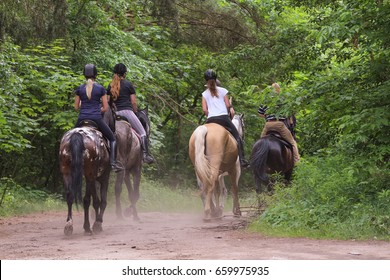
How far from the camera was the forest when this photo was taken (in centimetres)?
1169

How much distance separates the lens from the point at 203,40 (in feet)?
90.8

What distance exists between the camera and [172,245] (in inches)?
404

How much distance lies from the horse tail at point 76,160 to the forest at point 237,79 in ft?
10.2

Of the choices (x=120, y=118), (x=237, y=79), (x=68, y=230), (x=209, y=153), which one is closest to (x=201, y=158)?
(x=209, y=153)

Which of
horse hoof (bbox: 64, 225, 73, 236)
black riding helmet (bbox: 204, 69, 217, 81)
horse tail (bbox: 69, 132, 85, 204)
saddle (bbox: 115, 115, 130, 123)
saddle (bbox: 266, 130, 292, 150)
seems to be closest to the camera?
horse tail (bbox: 69, 132, 85, 204)

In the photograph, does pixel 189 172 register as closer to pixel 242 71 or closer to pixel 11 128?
pixel 242 71

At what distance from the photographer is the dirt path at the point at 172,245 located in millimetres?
8695

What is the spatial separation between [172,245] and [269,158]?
19.6 feet

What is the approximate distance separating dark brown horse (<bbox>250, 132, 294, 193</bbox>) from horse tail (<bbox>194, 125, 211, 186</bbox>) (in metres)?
1.48

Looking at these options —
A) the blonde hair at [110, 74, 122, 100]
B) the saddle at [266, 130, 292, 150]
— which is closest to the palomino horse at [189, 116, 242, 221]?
the saddle at [266, 130, 292, 150]

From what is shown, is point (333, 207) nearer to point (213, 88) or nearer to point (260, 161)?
point (260, 161)

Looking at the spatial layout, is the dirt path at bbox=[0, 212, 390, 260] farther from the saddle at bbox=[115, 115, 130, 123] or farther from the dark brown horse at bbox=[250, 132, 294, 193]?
the saddle at bbox=[115, 115, 130, 123]

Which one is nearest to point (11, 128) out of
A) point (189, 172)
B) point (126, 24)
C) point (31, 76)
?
point (31, 76)

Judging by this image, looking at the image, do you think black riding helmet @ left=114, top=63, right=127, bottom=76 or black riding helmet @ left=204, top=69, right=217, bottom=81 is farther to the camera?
black riding helmet @ left=114, top=63, right=127, bottom=76
